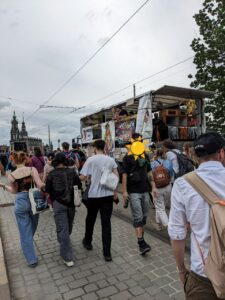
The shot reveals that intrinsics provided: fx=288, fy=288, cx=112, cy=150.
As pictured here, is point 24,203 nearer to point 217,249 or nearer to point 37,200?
point 37,200

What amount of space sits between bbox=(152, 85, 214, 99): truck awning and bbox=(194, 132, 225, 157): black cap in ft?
22.0

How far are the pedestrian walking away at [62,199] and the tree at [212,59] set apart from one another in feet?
39.0

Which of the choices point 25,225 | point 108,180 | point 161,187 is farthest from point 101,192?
point 161,187

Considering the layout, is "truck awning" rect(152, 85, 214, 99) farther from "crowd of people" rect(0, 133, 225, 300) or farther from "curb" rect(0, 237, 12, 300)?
"curb" rect(0, 237, 12, 300)

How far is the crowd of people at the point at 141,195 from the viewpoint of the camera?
1.70 metres

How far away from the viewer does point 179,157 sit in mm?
5500

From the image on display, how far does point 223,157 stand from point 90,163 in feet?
9.67

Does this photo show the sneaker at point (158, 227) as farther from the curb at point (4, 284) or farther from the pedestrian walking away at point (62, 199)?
the curb at point (4, 284)

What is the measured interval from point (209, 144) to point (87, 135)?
12468 mm

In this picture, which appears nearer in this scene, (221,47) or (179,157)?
(179,157)

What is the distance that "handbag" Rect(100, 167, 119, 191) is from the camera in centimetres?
438

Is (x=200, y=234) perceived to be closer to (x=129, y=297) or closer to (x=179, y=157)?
(x=129, y=297)

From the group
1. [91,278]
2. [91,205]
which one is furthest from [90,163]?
[91,278]

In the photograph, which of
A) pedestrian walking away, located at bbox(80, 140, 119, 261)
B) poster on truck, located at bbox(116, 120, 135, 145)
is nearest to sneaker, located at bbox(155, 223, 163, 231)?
pedestrian walking away, located at bbox(80, 140, 119, 261)
